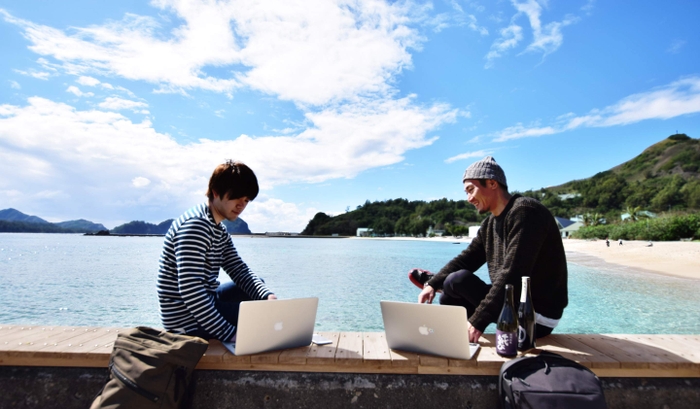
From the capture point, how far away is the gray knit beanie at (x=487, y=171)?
2.54m

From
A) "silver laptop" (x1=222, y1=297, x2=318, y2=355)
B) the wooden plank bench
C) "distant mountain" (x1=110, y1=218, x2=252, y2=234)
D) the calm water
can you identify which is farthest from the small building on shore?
"silver laptop" (x1=222, y1=297, x2=318, y2=355)

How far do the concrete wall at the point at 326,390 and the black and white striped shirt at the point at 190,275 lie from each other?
0.86 ft

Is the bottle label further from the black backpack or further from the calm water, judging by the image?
the calm water

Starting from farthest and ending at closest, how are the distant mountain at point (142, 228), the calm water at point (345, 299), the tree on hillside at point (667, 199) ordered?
the distant mountain at point (142, 228) < the tree on hillside at point (667, 199) < the calm water at point (345, 299)

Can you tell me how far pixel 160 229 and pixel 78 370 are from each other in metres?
148

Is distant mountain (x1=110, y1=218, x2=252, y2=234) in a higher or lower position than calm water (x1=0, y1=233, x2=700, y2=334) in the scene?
higher

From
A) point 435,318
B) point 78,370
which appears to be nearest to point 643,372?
point 435,318

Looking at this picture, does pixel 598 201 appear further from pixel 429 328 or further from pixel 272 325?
pixel 272 325

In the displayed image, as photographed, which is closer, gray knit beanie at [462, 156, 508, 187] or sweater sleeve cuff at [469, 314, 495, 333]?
sweater sleeve cuff at [469, 314, 495, 333]

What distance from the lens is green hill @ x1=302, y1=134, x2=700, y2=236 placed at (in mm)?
69562

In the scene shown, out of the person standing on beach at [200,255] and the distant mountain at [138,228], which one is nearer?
the person standing on beach at [200,255]

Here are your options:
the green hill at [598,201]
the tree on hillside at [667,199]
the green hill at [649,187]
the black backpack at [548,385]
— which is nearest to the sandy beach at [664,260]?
the black backpack at [548,385]

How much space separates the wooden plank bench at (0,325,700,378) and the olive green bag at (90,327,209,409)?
7.1 inches

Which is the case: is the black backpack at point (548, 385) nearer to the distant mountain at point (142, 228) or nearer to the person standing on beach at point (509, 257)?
the person standing on beach at point (509, 257)
